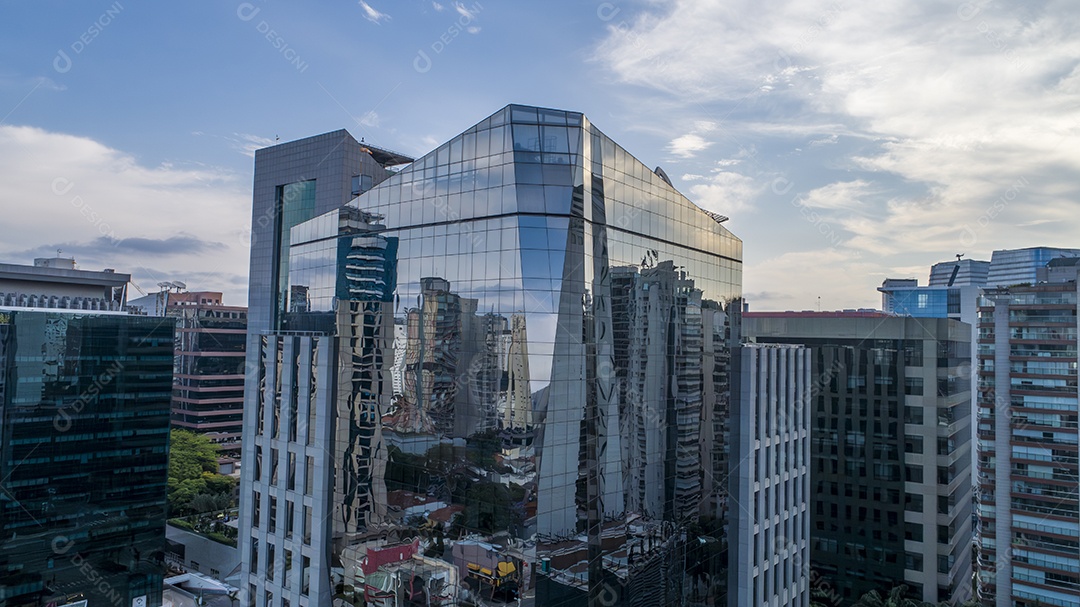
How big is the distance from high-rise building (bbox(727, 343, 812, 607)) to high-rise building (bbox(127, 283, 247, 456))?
81231mm

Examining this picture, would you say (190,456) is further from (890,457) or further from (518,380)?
(890,457)

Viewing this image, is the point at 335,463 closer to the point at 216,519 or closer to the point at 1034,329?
the point at 216,519

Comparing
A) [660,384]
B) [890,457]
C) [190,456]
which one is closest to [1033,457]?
[890,457]

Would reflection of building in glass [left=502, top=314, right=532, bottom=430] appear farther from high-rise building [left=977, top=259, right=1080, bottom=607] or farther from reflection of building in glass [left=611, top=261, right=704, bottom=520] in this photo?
high-rise building [left=977, top=259, right=1080, bottom=607]

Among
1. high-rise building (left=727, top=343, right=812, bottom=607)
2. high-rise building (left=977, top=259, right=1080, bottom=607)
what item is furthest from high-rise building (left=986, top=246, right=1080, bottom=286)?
high-rise building (left=727, top=343, right=812, bottom=607)

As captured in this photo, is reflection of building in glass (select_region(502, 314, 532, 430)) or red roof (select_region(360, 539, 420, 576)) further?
red roof (select_region(360, 539, 420, 576))

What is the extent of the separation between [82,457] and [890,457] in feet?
226

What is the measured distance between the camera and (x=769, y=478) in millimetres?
34969

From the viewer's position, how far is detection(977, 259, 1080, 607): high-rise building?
50.8m

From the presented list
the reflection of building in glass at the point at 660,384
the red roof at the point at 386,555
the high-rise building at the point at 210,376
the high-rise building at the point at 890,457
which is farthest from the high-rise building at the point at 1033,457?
the high-rise building at the point at 210,376

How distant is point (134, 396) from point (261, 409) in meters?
34.9

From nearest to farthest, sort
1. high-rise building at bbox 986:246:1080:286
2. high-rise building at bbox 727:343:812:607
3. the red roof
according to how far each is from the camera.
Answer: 1. the red roof
2. high-rise building at bbox 727:343:812:607
3. high-rise building at bbox 986:246:1080:286

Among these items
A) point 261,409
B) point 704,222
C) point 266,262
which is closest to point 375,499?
point 261,409

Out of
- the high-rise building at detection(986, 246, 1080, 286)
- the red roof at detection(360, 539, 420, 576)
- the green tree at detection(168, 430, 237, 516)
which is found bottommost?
the green tree at detection(168, 430, 237, 516)
